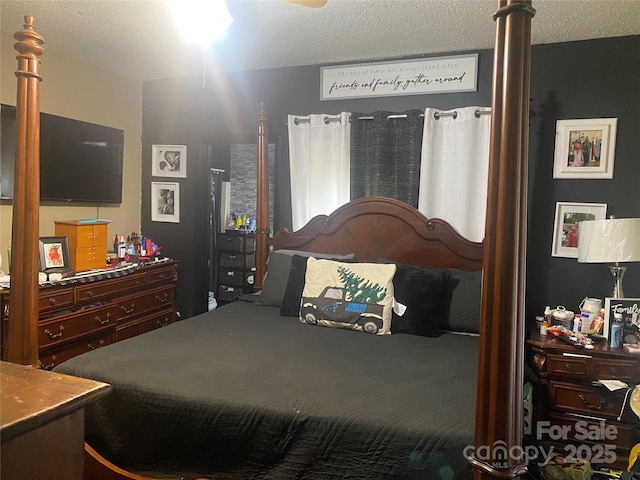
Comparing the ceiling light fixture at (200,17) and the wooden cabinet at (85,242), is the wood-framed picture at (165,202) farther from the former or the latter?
the ceiling light fixture at (200,17)

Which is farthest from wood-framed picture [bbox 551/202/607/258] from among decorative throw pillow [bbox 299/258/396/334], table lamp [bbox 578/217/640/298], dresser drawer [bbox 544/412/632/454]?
decorative throw pillow [bbox 299/258/396/334]

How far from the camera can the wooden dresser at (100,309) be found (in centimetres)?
297

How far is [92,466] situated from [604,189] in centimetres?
310

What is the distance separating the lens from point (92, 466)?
177 cm

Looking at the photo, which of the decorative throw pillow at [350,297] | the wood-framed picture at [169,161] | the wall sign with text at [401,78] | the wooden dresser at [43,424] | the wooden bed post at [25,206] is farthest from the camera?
the wood-framed picture at [169,161]

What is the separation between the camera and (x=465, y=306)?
110 inches

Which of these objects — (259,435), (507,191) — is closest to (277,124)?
(259,435)

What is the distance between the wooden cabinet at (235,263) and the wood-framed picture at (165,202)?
1.30 m

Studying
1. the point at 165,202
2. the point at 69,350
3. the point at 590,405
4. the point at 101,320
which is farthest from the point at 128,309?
the point at 590,405

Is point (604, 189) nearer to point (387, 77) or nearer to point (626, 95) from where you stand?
point (626, 95)

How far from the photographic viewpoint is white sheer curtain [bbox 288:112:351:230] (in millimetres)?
3555

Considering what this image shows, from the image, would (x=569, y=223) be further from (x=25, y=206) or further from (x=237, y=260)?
(x=237, y=260)

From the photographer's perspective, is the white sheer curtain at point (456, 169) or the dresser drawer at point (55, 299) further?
the white sheer curtain at point (456, 169)

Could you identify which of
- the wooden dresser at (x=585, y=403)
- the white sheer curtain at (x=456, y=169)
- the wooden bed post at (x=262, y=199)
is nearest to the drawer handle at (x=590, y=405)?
the wooden dresser at (x=585, y=403)
